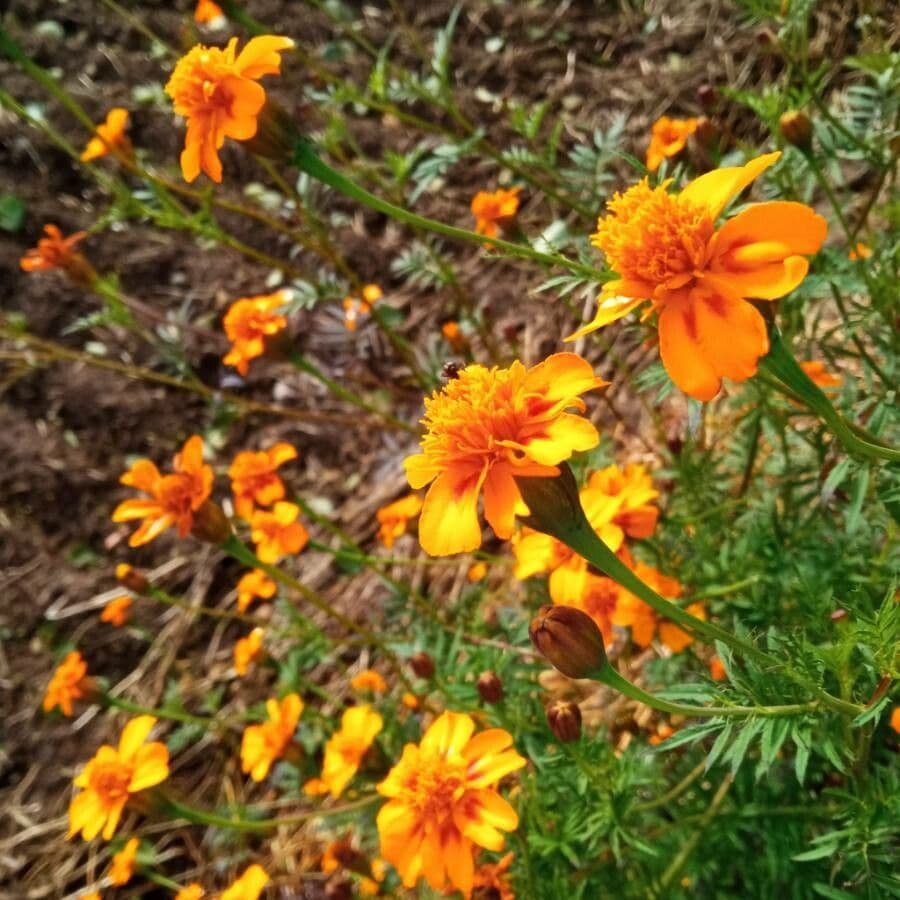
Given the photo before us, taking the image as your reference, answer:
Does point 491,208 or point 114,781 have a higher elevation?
point 491,208

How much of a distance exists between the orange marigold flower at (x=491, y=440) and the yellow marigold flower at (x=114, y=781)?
90 cm

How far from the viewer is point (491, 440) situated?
84 cm

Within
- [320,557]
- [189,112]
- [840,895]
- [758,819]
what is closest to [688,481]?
[758,819]

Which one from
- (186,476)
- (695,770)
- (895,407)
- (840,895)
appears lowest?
(695,770)

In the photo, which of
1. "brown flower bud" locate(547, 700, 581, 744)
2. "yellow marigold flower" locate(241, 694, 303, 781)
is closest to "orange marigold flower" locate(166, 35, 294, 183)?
"brown flower bud" locate(547, 700, 581, 744)

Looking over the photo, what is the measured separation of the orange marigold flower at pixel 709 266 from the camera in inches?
29.7

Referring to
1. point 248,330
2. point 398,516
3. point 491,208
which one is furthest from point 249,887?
point 491,208

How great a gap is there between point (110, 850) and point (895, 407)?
2.18 metres

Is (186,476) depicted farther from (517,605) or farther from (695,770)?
(517,605)

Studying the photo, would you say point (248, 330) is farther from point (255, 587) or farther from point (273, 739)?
point (273, 739)

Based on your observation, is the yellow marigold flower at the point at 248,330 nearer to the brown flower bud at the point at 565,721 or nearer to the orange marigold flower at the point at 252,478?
the orange marigold flower at the point at 252,478

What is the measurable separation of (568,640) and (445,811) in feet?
1.38

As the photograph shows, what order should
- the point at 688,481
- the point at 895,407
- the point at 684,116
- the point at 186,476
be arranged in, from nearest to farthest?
1. the point at 895,407
2. the point at 186,476
3. the point at 688,481
4. the point at 684,116

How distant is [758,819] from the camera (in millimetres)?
1433
